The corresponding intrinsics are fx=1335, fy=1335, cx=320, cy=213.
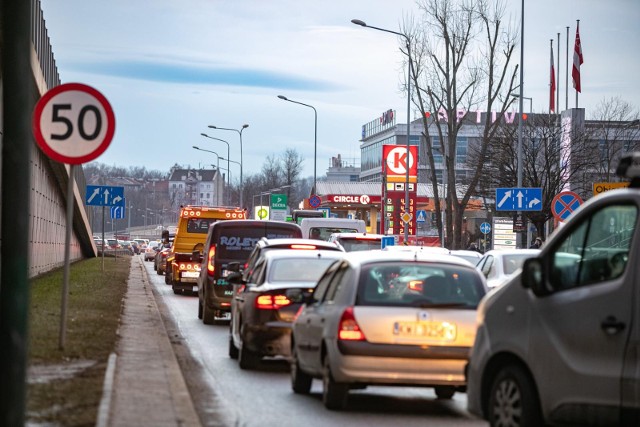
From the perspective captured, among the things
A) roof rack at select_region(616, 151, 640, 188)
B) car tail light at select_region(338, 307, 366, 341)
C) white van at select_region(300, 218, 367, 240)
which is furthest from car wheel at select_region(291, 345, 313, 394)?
white van at select_region(300, 218, 367, 240)

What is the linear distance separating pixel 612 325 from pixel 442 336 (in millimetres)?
3751

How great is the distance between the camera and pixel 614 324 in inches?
312

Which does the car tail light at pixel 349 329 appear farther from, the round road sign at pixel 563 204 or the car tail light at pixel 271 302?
the round road sign at pixel 563 204

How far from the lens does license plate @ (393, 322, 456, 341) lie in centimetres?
1150

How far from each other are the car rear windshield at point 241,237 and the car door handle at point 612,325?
16.9 metres

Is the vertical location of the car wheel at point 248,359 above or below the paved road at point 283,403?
above

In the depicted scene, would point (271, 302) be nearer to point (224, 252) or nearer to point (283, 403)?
point (283, 403)

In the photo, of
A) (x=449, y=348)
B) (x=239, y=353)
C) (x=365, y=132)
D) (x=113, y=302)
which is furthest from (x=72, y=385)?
(x=365, y=132)

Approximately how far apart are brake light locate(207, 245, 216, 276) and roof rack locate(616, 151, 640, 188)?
1610cm

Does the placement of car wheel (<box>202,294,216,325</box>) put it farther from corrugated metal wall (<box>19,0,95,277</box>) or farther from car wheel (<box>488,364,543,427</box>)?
car wheel (<box>488,364,543,427</box>)

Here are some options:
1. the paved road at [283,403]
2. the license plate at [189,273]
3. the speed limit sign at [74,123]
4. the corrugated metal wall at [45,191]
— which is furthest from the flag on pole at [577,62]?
the speed limit sign at [74,123]

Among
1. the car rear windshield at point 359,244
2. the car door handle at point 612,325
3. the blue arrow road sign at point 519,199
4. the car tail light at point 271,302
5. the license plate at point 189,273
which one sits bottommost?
the license plate at point 189,273

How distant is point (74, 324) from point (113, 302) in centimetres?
724

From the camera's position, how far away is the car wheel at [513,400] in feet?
28.5
